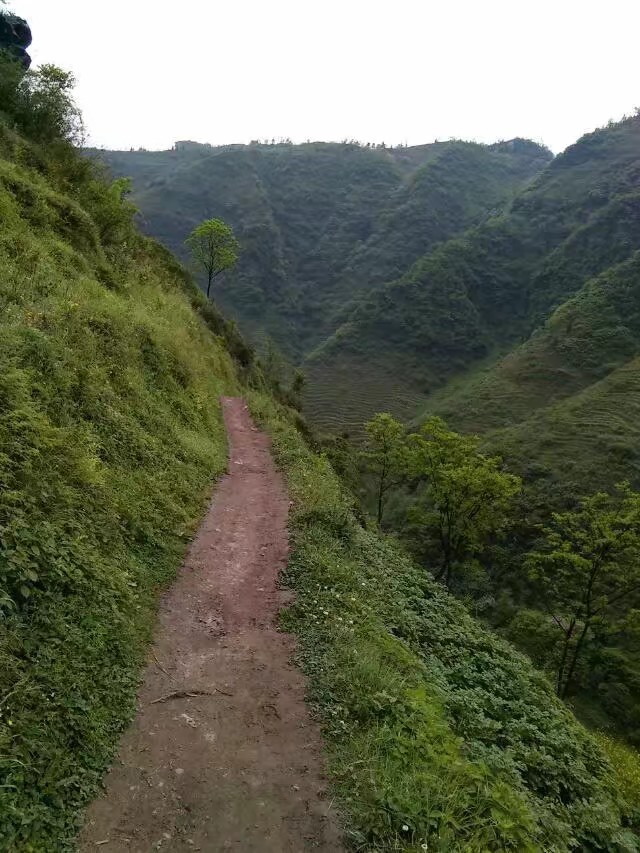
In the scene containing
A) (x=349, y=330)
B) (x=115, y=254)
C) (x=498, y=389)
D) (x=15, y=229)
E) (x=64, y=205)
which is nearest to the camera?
(x=15, y=229)

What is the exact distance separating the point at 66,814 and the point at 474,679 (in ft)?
21.3

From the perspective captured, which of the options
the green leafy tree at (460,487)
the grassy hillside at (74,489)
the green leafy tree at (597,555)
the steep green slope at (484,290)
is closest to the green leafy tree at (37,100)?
the grassy hillside at (74,489)

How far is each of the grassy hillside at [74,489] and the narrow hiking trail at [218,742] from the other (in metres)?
0.30

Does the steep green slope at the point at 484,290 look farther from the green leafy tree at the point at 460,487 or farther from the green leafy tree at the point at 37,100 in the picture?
the green leafy tree at the point at 37,100

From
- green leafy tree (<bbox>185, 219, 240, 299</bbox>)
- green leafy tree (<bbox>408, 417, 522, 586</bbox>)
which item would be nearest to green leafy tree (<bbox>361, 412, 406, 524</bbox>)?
green leafy tree (<bbox>408, 417, 522, 586</bbox>)

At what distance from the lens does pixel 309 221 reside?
592 feet

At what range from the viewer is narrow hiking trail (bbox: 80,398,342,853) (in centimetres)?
430

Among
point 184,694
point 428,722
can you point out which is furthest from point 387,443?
point 184,694

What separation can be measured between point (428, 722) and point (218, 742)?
2499 mm

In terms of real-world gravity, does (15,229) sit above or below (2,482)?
above

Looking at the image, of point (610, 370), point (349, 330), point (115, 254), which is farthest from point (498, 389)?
point (115, 254)

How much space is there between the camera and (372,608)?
8734 millimetres

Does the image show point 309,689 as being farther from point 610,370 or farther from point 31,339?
point 610,370

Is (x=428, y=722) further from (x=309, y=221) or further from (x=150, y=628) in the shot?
(x=309, y=221)
